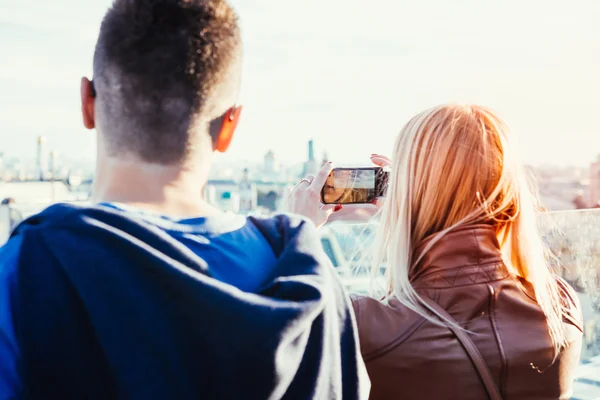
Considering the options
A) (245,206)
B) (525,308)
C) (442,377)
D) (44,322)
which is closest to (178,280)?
(44,322)

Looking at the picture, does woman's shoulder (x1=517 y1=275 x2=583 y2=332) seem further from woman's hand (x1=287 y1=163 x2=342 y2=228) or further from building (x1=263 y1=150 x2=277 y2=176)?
building (x1=263 y1=150 x2=277 y2=176)

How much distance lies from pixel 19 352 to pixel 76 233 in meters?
0.16

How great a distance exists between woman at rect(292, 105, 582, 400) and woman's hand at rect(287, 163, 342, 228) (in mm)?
242

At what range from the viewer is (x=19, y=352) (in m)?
0.97

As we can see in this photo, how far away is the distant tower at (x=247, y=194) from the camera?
46812 mm

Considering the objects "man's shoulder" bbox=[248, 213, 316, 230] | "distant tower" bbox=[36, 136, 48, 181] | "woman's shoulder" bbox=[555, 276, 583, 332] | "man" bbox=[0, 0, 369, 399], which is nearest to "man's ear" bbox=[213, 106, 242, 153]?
"man" bbox=[0, 0, 369, 399]

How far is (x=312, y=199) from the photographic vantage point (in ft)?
6.13

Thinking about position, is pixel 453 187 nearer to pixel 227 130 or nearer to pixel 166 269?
pixel 227 130

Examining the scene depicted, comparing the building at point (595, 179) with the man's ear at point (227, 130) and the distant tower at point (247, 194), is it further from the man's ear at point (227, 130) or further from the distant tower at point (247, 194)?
the man's ear at point (227, 130)

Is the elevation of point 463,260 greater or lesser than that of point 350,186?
lesser

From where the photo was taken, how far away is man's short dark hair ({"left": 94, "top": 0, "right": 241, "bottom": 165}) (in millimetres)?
1106

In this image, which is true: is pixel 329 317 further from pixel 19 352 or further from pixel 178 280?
pixel 19 352

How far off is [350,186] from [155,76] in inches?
33.9

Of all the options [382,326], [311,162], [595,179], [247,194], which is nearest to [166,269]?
[382,326]
